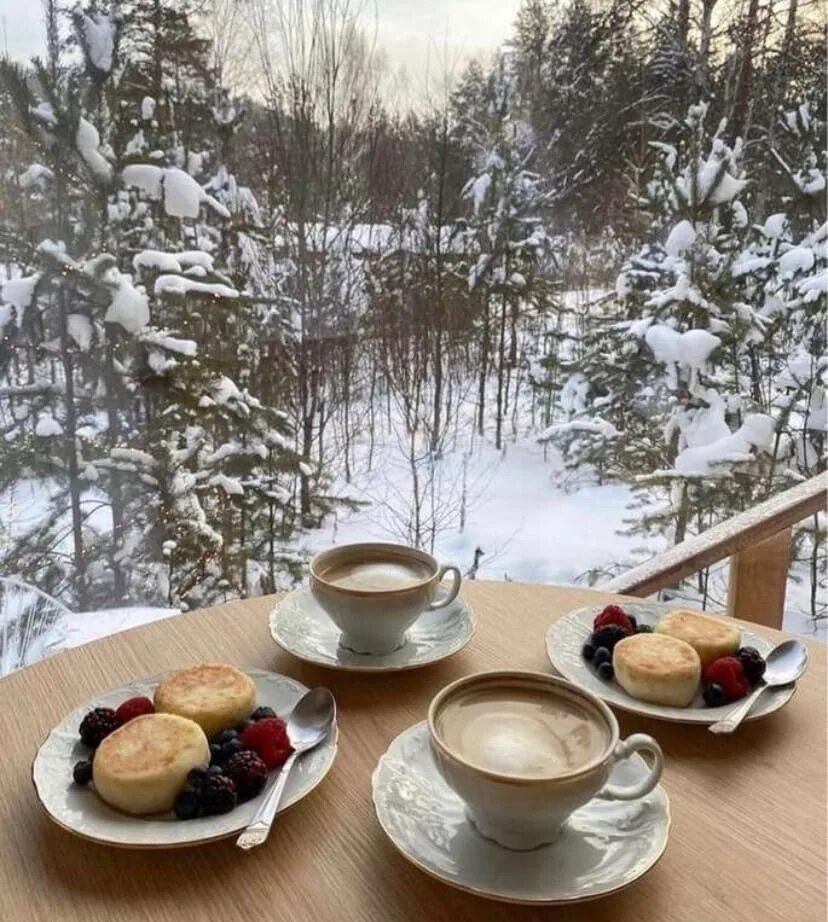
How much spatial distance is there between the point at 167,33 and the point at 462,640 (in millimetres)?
1518

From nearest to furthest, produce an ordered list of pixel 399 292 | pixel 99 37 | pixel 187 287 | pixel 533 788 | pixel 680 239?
pixel 533 788 → pixel 99 37 → pixel 187 287 → pixel 399 292 → pixel 680 239

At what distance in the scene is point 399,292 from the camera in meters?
2.20

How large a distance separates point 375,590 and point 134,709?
→ 0.23 m

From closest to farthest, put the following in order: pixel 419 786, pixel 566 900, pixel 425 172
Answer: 1. pixel 566 900
2. pixel 419 786
3. pixel 425 172

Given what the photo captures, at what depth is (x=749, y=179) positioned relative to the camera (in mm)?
2500

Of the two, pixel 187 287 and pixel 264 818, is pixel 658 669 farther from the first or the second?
pixel 187 287

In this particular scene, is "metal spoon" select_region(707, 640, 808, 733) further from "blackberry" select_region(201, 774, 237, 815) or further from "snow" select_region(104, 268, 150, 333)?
"snow" select_region(104, 268, 150, 333)

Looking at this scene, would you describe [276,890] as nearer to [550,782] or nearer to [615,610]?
[550,782]

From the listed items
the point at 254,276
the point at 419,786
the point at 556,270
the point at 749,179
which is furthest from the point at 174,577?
the point at 749,179

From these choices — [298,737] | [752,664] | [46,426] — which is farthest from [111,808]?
[46,426]

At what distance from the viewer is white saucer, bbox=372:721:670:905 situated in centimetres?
52

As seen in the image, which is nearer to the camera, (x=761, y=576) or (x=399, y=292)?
(x=761, y=576)

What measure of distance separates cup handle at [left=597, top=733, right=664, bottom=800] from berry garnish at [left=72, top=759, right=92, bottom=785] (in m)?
0.35

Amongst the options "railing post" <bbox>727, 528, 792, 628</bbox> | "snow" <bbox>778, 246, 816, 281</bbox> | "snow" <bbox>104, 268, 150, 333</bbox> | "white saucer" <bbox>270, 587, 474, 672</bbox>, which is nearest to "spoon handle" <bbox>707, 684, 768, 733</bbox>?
"white saucer" <bbox>270, 587, 474, 672</bbox>
